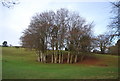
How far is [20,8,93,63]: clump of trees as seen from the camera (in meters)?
26.7

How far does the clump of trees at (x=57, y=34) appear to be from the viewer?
26656mm

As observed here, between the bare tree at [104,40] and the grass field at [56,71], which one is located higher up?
the bare tree at [104,40]

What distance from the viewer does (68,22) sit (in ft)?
95.6

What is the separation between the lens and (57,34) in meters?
27.7

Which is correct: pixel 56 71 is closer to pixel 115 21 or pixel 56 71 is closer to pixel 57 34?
pixel 115 21

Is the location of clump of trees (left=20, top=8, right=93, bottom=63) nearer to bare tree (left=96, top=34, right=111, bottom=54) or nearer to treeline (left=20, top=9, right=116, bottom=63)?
treeline (left=20, top=9, right=116, bottom=63)

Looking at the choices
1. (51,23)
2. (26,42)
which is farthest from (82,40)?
(26,42)

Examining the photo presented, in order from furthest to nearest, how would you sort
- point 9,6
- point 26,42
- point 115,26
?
point 26,42
point 115,26
point 9,6

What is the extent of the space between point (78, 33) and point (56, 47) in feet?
15.6

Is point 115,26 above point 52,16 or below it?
below

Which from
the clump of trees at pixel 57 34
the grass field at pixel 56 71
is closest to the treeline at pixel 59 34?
the clump of trees at pixel 57 34

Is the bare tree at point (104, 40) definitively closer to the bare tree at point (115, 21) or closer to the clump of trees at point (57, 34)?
the bare tree at point (115, 21)

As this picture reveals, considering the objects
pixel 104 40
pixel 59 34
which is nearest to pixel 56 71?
pixel 104 40

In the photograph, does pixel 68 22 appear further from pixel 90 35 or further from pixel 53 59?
pixel 53 59
